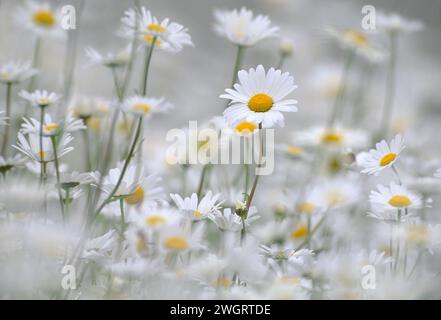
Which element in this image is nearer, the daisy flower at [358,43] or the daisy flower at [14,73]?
the daisy flower at [14,73]

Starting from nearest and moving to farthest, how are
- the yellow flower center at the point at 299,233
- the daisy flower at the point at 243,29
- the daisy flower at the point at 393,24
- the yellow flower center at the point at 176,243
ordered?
the yellow flower center at the point at 176,243 → the daisy flower at the point at 243,29 → the yellow flower center at the point at 299,233 → the daisy flower at the point at 393,24

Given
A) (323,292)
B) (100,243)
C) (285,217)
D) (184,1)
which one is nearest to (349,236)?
(285,217)

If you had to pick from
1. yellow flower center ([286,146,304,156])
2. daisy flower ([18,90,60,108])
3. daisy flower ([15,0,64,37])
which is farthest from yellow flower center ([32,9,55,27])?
yellow flower center ([286,146,304,156])

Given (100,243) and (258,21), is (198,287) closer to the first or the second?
(100,243)

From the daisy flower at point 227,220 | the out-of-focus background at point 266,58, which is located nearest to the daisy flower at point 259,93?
the daisy flower at point 227,220

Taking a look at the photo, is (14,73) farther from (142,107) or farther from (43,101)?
(142,107)

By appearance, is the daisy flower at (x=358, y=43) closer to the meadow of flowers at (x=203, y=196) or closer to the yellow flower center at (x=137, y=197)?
the meadow of flowers at (x=203, y=196)

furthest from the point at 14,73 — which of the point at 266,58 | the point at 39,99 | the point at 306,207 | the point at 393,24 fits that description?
the point at 266,58
